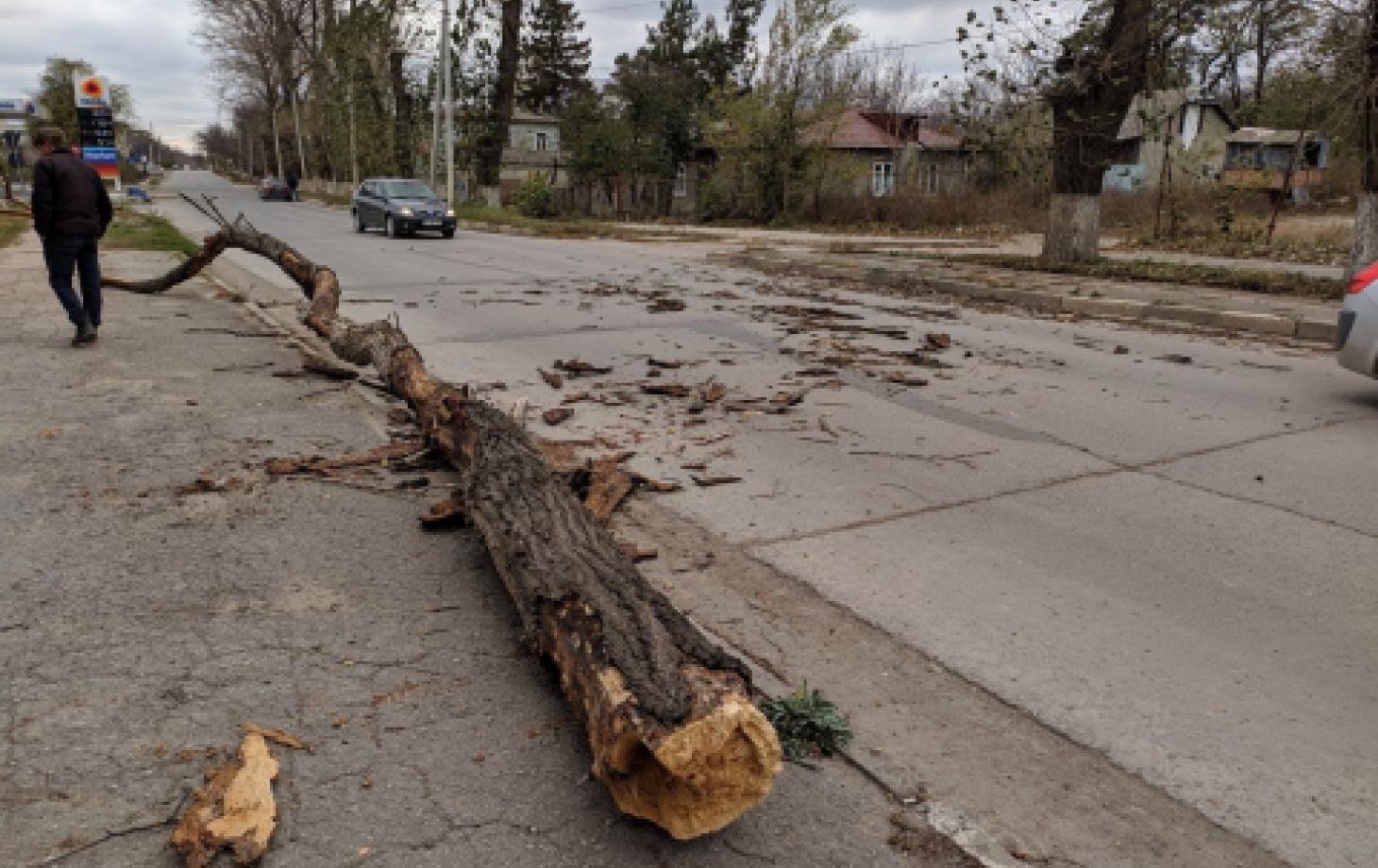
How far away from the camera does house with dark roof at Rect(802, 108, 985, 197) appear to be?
37188 mm

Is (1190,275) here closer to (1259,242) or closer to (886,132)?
(1259,242)

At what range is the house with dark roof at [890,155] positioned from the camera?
37188 millimetres

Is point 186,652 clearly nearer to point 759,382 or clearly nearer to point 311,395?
point 311,395

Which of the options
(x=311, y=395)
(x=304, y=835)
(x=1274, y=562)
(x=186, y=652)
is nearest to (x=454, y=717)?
(x=304, y=835)

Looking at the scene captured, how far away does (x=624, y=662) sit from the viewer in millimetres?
2709

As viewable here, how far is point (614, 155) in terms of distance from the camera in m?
43.5

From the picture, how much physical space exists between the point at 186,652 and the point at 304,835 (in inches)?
47.5

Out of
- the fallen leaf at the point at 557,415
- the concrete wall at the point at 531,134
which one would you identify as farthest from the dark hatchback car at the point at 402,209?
the concrete wall at the point at 531,134

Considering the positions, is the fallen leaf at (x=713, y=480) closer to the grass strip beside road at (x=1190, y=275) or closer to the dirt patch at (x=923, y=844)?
the dirt patch at (x=923, y=844)

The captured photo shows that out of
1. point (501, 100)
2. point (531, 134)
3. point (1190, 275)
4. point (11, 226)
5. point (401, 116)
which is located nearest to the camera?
point (1190, 275)

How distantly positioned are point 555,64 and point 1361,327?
3291 inches

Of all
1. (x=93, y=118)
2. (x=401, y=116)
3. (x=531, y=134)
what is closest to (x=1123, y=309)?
(x=93, y=118)

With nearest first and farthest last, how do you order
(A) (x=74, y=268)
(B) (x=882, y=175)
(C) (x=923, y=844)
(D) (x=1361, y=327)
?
(C) (x=923, y=844)
(D) (x=1361, y=327)
(A) (x=74, y=268)
(B) (x=882, y=175)

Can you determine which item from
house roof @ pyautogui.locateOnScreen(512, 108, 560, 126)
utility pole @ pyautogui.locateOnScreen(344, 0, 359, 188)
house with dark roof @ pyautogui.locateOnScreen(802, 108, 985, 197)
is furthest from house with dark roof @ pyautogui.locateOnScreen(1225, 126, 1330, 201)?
house roof @ pyautogui.locateOnScreen(512, 108, 560, 126)
